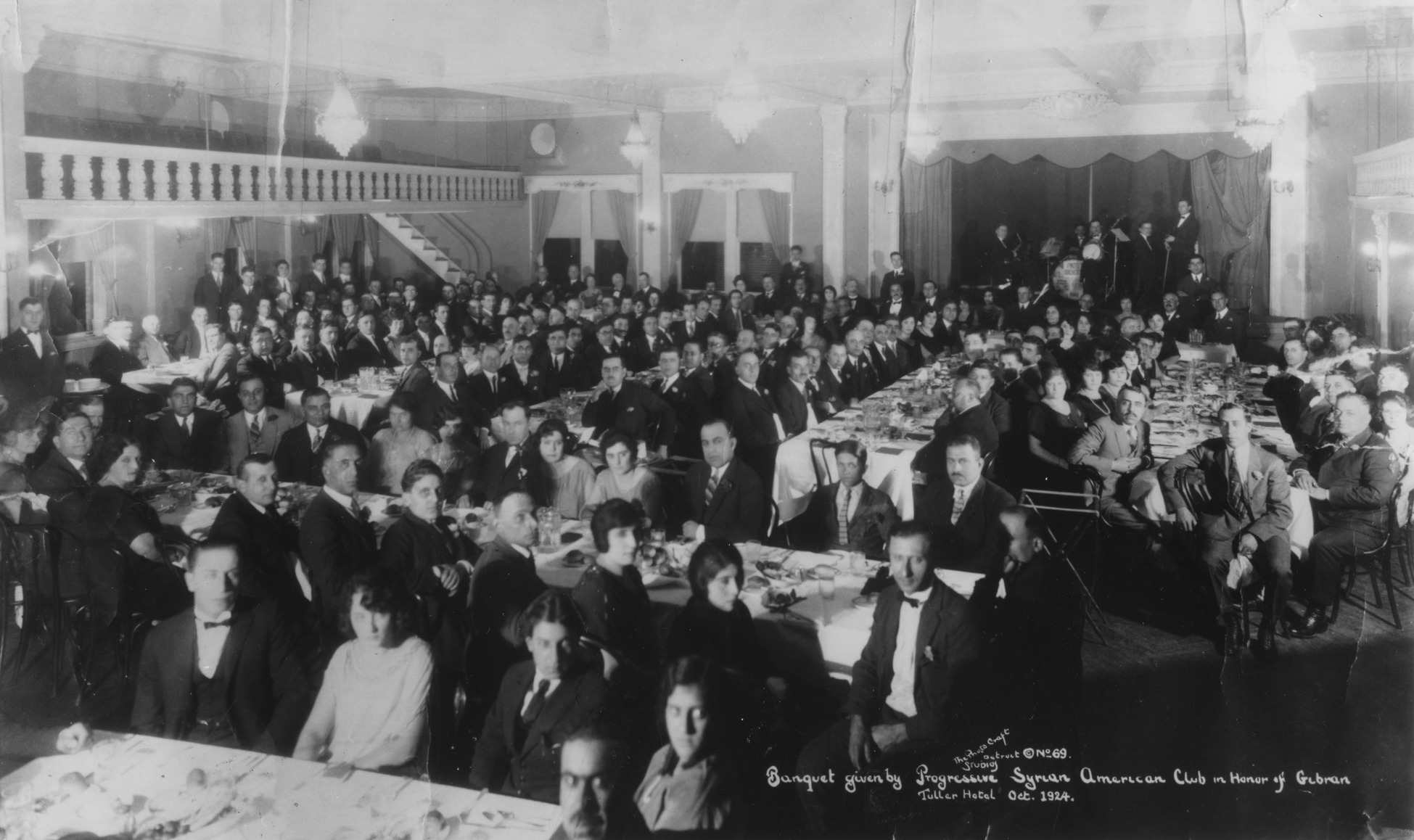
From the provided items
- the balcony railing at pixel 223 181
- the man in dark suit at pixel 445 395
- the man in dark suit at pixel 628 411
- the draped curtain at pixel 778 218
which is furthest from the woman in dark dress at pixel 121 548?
the draped curtain at pixel 778 218

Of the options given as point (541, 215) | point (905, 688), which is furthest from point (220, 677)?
point (541, 215)

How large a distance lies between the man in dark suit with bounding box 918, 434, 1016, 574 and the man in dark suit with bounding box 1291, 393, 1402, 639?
168cm

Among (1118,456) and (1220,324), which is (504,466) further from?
(1220,324)

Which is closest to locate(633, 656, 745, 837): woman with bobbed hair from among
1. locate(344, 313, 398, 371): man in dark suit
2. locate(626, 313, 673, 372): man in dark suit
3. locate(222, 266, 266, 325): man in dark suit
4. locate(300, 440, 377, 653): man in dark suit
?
locate(300, 440, 377, 653): man in dark suit

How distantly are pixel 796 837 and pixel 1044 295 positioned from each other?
10.4 m

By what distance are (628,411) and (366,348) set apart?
341cm

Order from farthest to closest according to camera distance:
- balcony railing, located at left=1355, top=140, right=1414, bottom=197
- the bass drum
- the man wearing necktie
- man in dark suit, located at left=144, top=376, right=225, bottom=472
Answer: the bass drum < balcony railing, located at left=1355, top=140, right=1414, bottom=197 < man in dark suit, located at left=144, top=376, right=225, bottom=472 < the man wearing necktie

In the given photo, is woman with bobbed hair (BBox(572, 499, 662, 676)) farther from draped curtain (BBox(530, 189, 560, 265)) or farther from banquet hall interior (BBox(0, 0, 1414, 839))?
draped curtain (BBox(530, 189, 560, 265))

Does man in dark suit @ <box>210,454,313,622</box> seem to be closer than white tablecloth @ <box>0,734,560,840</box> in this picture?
No

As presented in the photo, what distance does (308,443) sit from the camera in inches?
231

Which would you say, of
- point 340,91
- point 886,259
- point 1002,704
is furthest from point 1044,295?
point 1002,704

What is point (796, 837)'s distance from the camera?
Answer: 3393 mm

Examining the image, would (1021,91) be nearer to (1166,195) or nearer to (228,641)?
(1166,195)

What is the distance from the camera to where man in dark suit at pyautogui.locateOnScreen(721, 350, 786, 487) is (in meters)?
6.78
